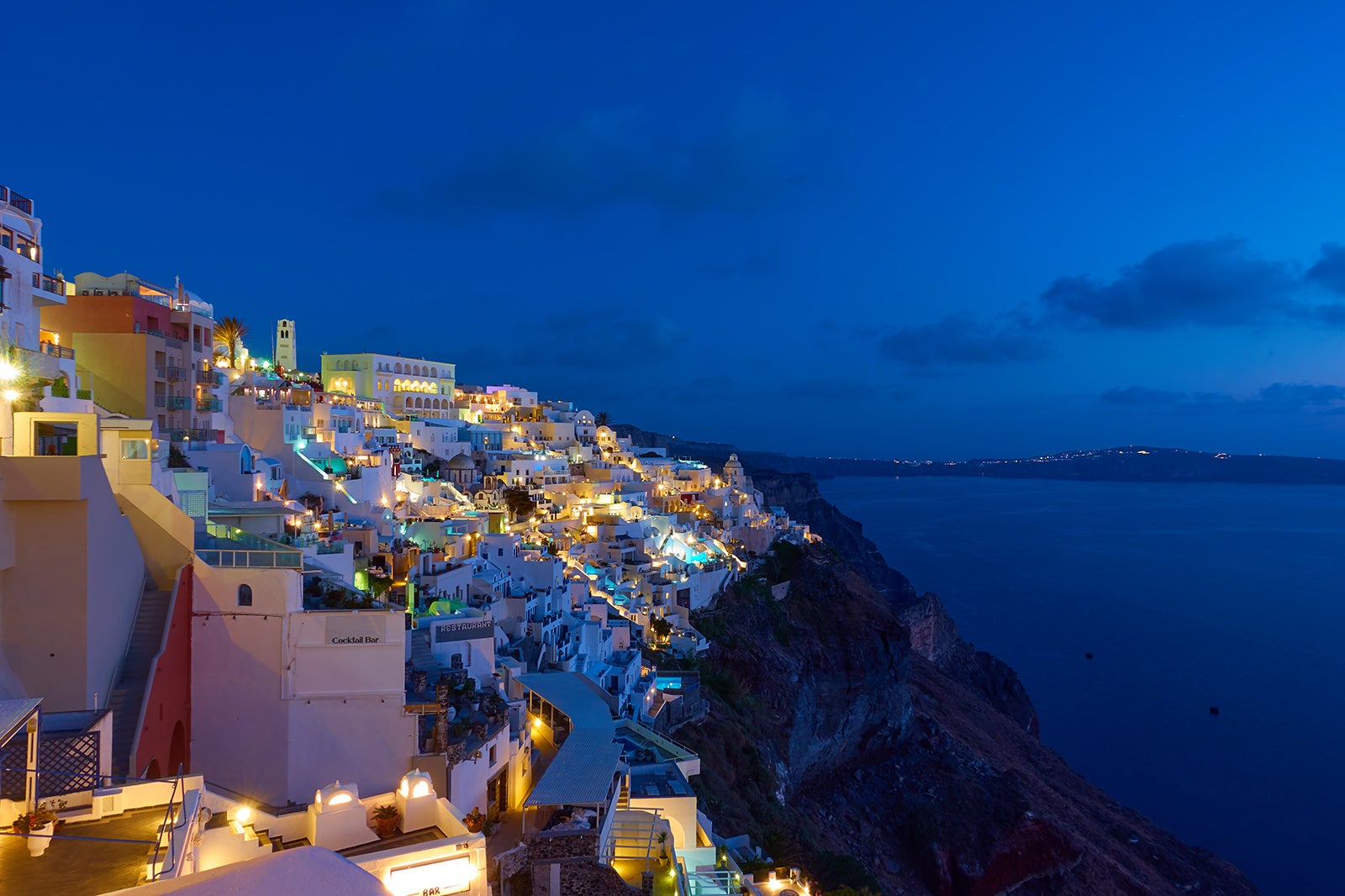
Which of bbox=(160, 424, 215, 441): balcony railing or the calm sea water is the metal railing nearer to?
bbox=(160, 424, 215, 441): balcony railing

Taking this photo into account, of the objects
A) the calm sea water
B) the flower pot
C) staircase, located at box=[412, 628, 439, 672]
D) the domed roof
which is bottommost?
the calm sea water

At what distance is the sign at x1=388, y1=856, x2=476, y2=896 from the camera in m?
6.85

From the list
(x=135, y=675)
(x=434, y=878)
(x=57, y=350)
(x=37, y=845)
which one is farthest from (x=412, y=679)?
(x=57, y=350)

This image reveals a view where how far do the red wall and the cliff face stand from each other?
10942 mm

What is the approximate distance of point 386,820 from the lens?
316 inches

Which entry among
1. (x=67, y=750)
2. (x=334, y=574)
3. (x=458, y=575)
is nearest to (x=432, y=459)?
(x=458, y=575)

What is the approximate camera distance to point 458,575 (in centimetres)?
2078

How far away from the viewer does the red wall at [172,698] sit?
376 inches

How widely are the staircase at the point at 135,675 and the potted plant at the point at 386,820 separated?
2966 mm

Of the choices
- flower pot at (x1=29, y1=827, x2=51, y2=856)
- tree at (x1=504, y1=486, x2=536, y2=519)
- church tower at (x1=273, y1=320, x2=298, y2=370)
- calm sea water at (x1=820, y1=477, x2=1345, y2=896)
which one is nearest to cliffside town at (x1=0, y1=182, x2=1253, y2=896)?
flower pot at (x1=29, y1=827, x2=51, y2=856)

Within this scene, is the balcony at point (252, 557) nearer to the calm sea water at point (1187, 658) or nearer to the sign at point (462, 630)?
the sign at point (462, 630)

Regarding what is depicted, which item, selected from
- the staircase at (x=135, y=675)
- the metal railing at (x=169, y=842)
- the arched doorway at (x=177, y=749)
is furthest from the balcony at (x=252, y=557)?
the metal railing at (x=169, y=842)

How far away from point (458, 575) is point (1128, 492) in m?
216

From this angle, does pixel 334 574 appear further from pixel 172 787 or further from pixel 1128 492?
pixel 1128 492
